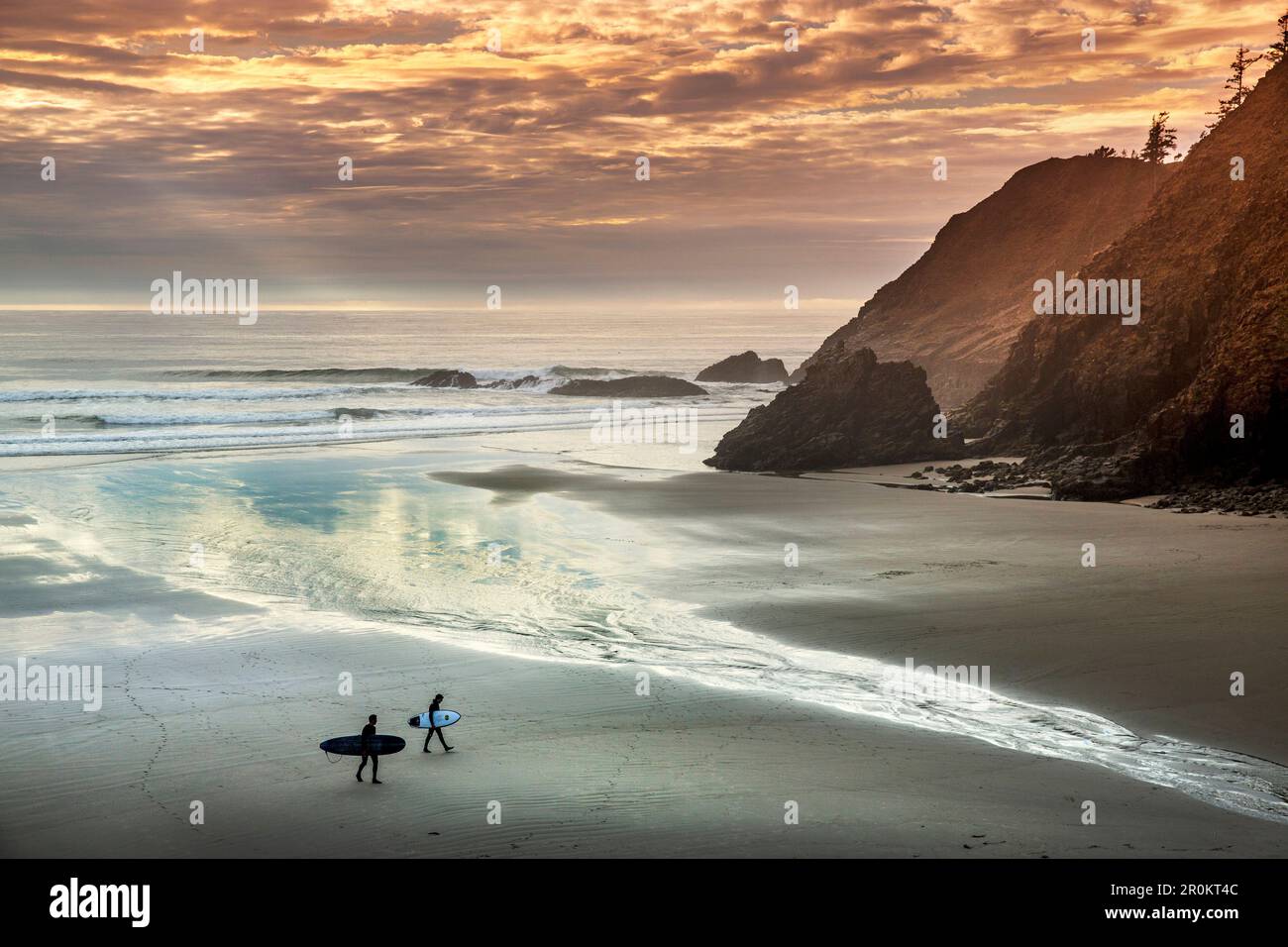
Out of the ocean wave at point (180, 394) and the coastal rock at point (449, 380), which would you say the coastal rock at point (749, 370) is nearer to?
the coastal rock at point (449, 380)

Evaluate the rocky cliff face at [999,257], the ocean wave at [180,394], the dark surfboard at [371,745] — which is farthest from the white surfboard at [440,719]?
the ocean wave at [180,394]

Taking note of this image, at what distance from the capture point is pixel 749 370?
316 ft

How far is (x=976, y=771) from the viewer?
35.0ft

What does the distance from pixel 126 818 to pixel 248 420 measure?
49739 mm

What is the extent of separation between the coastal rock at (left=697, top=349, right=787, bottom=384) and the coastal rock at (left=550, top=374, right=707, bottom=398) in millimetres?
15583

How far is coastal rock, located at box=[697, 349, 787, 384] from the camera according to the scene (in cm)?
9581

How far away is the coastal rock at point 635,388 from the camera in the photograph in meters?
78.5

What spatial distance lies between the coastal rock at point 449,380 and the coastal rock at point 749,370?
76.9 feet
